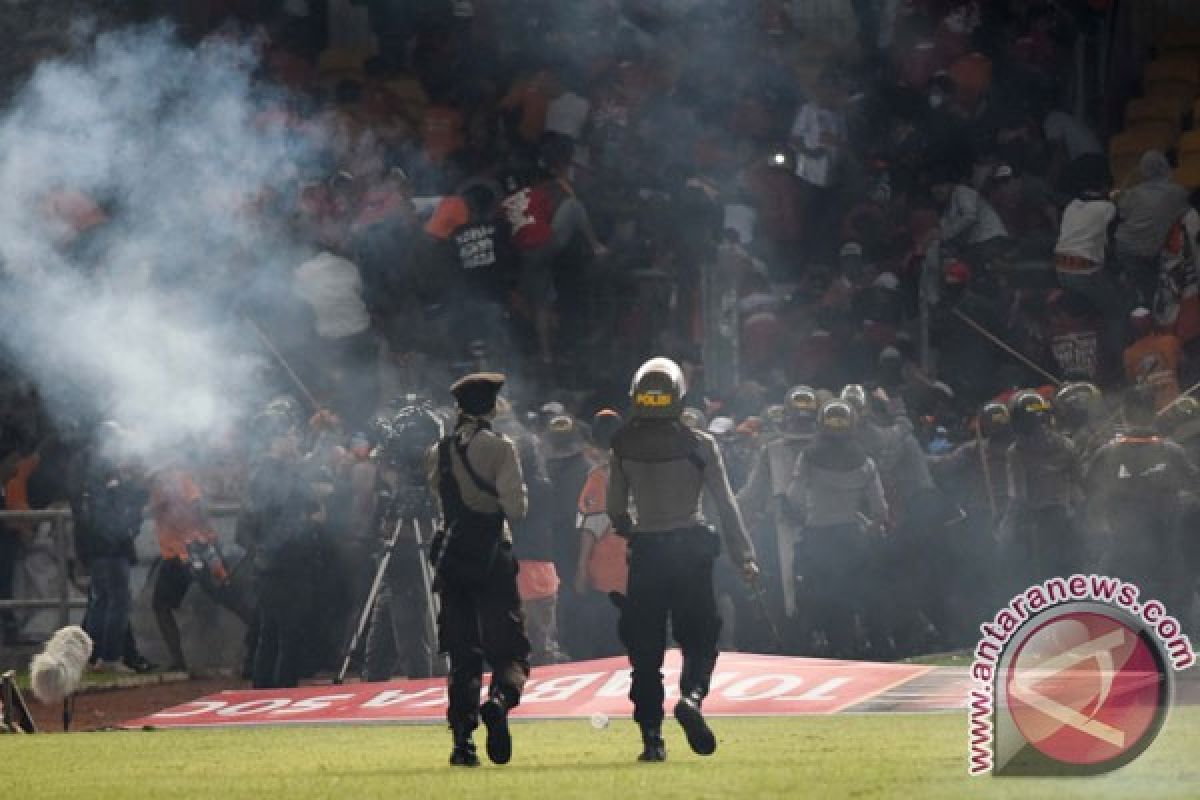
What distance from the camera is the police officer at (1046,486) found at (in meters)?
20.5

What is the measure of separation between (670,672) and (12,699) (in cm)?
416

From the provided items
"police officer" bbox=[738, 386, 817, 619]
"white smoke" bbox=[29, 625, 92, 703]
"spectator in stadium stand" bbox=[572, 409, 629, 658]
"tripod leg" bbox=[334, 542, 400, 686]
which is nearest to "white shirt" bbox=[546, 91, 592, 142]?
"spectator in stadium stand" bbox=[572, 409, 629, 658]

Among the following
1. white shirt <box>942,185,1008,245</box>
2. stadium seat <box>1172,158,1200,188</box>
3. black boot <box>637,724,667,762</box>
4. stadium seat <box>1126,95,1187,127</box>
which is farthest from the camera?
stadium seat <box>1126,95,1187,127</box>

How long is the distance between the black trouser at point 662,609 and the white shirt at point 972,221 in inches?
452

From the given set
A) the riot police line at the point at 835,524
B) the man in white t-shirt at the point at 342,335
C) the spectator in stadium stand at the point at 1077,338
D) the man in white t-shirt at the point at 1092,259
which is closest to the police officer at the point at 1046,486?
the riot police line at the point at 835,524

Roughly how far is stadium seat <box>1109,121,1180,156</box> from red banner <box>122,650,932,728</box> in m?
9.38

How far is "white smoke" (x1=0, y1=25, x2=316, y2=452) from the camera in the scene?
23.0 meters

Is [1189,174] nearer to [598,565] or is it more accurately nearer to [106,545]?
[598,565]

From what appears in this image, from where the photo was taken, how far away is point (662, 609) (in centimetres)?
1289

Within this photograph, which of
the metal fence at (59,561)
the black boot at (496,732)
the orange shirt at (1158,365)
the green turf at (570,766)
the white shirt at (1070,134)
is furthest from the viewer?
the white shirt at (1070,134)

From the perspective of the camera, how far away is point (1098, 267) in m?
23.2

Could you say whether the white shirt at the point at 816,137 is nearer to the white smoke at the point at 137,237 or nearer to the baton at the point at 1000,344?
the baton at the point at 1000,344

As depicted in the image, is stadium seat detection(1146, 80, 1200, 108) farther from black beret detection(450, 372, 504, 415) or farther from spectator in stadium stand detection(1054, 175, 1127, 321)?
black beret detection(450, 372, 504, 415)

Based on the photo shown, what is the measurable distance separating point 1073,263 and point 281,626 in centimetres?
766
